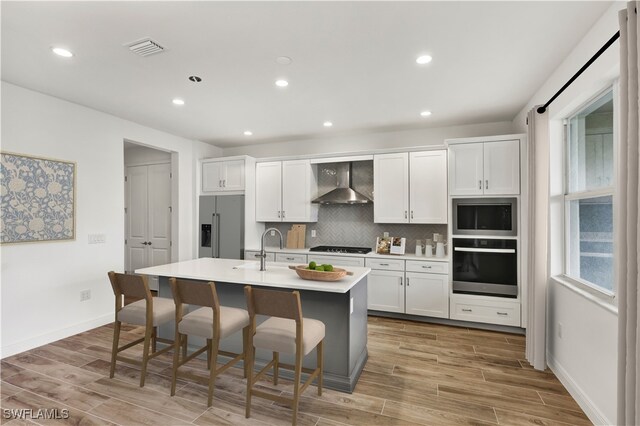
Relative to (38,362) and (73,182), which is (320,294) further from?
(73,182)

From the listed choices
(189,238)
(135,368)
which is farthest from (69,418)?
(189,238)

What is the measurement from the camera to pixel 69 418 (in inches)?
86.7

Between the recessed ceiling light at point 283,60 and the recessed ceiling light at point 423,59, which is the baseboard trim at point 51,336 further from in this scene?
the recessed ceiling light at point 423,59

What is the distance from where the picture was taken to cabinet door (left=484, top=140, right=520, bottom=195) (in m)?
3.86

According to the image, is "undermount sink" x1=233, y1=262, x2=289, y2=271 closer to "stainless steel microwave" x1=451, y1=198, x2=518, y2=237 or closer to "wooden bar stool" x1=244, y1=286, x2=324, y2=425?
"wooden bar stool" x1=244, y1=286, x2=324, y2=425

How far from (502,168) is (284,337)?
336cm

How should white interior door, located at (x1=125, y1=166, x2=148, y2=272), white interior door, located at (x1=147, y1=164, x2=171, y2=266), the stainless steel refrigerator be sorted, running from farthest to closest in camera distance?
1. white interior door, located at (x1=125, y1=166, x2=148, y2=272)
2. white interior door, located at (x1=147, y1=164, x2=171, y2=266)
3. the stainless steel refrigerator

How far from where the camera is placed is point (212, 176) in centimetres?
543

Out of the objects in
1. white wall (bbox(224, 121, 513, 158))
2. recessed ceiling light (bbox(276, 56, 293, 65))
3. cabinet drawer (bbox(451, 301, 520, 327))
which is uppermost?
recessed ceiling light (bbox(276, 56, 293, 65))

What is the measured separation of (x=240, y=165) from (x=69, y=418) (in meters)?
3.78

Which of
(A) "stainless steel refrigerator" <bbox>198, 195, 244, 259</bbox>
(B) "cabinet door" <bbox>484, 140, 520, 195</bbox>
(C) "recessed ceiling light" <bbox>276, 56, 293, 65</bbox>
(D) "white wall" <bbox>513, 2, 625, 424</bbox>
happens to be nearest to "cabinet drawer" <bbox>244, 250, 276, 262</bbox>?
(A) "stainless steel refrigerator" <bbox>198, 195, 244, 259</bbox>

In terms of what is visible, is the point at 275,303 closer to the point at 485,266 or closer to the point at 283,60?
the point at 283,60

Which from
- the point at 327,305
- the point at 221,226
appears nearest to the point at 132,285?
the point at 327,305

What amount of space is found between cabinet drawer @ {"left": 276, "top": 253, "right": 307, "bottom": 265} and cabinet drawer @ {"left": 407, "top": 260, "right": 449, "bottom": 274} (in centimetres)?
154
